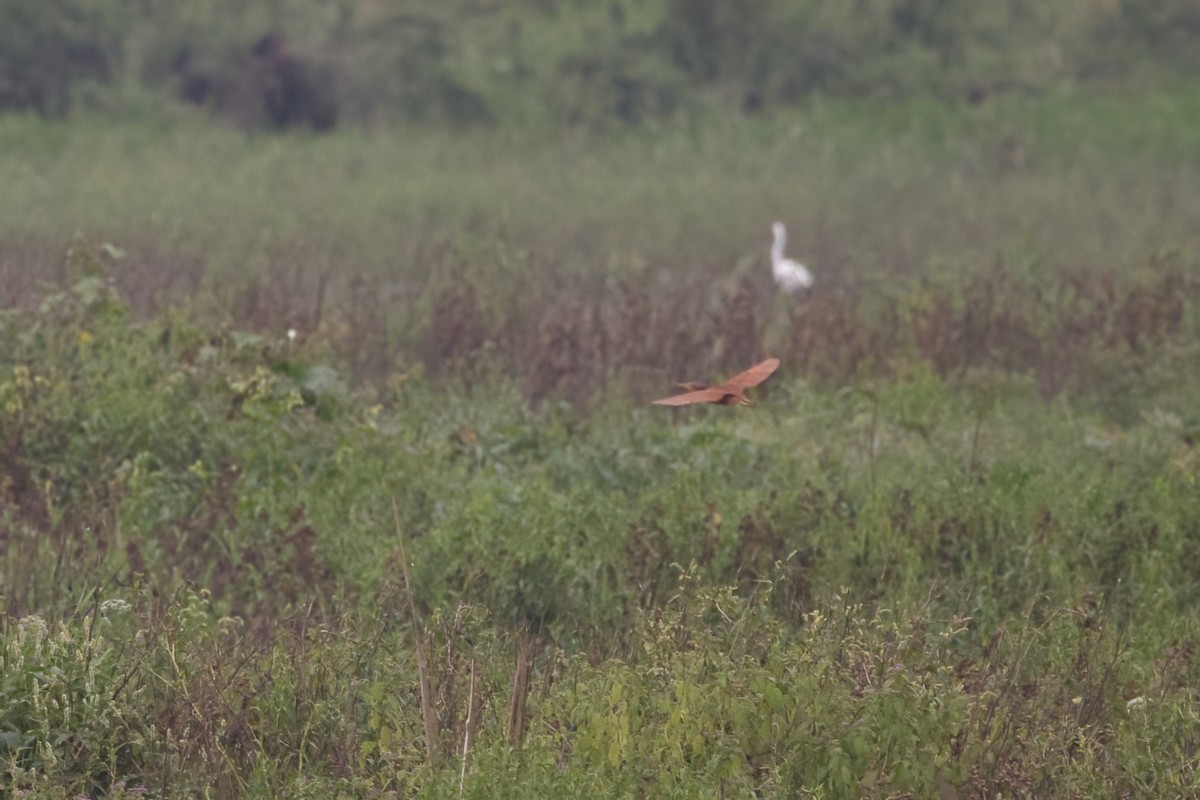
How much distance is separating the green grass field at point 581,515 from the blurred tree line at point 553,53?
684 cm

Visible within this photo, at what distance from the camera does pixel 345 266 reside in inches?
477

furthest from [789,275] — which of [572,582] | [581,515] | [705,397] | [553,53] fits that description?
[553,53]

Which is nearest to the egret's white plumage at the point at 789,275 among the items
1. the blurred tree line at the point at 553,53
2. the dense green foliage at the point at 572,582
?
the dense green foliage at the point at 572,582

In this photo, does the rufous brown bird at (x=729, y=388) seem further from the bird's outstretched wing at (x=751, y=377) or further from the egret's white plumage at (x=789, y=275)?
the egret's white plumage at (x=789, y=275)

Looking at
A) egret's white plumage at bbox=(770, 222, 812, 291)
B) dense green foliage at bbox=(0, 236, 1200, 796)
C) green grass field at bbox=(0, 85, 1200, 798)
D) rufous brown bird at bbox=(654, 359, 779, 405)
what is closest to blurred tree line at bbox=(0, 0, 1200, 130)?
green grass field at bbox=(0, 85, 1200, 798)

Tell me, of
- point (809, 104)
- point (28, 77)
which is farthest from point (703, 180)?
point (28, 77)

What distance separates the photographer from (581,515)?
616 centimetres

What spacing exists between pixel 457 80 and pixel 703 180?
5210 mm

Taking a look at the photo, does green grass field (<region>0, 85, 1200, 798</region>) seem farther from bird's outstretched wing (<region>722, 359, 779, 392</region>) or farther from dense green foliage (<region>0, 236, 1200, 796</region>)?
bird's outstretched wing (<region>722, 359, 779, 392</region>)

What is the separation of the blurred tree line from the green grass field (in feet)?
22.4

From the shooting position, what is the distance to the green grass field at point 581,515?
161 inches

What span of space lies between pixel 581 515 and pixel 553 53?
655 inches

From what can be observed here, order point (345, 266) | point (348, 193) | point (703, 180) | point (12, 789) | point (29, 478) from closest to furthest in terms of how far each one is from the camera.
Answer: point (12, 789) → point (29, 478) → point (345, 266) → point (348, 193) → point (703, 180)

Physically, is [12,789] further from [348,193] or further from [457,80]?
[457,80]
